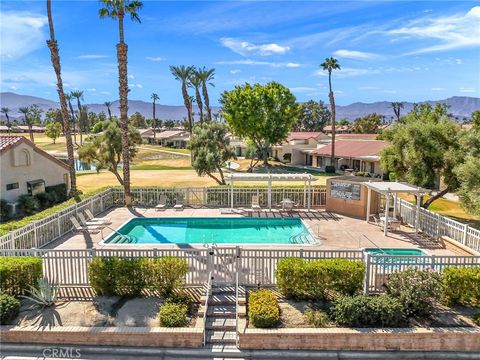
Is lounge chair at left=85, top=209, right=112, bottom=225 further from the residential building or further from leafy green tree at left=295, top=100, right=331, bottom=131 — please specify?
leafy green tree at left=295, top=100, right=331, bottom=131

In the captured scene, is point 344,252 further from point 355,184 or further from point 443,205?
point 443,205

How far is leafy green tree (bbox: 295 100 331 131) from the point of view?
117312 mm

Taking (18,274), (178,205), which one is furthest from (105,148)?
(18,274)

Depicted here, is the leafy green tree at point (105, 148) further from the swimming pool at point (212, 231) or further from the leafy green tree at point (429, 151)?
the leafy green tree at point (429, 151)

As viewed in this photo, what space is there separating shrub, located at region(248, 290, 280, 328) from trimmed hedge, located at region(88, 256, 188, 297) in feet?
7.51

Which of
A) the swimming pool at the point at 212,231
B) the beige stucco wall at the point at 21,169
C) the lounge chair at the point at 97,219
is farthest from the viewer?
the beige stucco wall at the point at 21,169

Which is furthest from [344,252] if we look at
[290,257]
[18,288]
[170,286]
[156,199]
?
[156,199]

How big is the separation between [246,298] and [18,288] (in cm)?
622

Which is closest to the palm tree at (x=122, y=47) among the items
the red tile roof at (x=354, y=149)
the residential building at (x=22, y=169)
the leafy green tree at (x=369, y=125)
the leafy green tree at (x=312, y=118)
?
the residential building at (x=22, y=169)

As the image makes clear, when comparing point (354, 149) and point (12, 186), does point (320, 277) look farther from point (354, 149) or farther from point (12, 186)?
point (354, 149)

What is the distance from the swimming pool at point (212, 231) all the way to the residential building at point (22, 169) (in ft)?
24.4

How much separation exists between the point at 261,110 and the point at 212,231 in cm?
3174

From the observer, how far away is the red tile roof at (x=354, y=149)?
46.2 metres

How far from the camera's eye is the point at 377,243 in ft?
54.5
